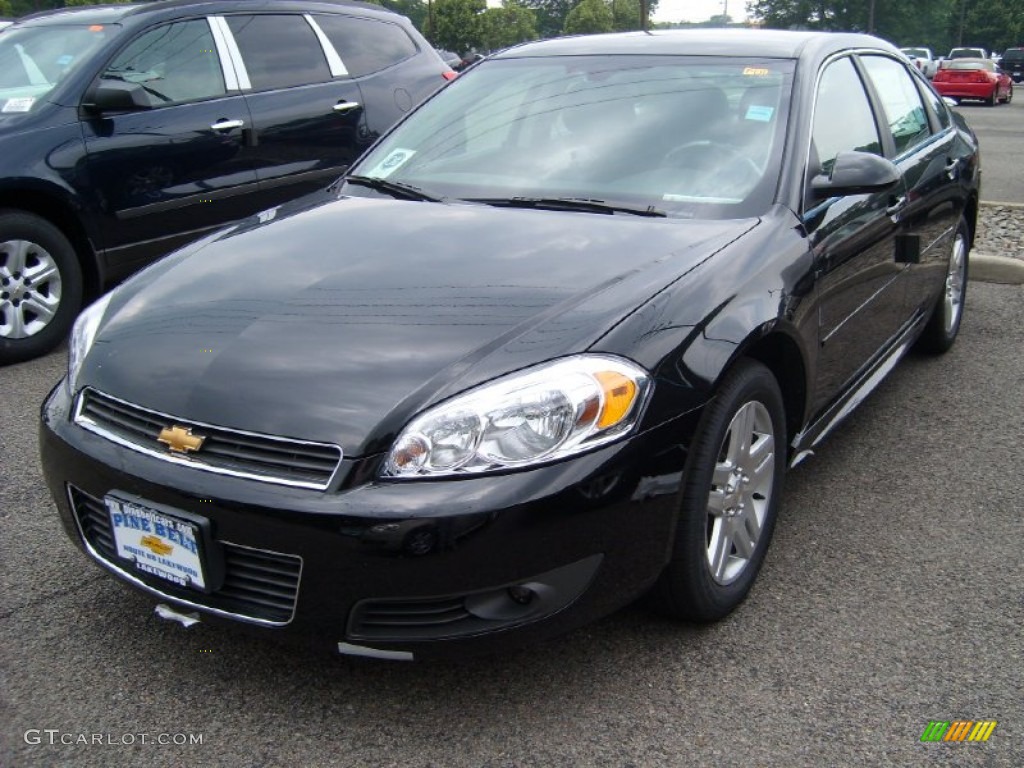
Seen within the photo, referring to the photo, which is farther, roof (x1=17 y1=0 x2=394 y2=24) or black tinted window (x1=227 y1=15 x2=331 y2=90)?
black tinted window (x1=227 y1=15 x2=331 y2=90)

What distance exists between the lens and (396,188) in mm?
3510

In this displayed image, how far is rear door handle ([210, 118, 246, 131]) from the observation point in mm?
5668

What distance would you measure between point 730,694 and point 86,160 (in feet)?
13.8

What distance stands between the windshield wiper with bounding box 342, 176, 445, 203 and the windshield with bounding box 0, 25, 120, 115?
2508mm

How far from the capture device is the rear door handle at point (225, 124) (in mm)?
5668

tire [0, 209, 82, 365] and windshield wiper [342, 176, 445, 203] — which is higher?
windshield wiper [342, 176, 445, 203]

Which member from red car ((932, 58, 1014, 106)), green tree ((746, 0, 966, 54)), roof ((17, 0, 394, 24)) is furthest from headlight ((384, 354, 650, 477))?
green tree ((746, 0, 966, 54))

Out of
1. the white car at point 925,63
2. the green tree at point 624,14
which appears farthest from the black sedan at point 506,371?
the green tree at point 624,14

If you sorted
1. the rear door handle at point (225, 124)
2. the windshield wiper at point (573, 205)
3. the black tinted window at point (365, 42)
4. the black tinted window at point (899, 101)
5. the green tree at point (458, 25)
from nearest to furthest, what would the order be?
the windshield wiper at point (573, 205) < the black tinted window at point (899, 101) < the rear door handle at point (225, 124) < the black tinted window at point (365, 42) < the green tree at point (458, 25)

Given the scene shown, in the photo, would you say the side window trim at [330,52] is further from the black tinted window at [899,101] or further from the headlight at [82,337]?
the headlight at [82,337]

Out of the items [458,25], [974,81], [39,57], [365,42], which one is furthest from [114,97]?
[458,25]

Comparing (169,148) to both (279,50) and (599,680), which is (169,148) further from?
(599,680)

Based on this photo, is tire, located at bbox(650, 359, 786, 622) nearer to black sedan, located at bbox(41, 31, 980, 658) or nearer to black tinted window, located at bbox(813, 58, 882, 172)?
black sedan, located at bbox(41, 31, 980, 658)

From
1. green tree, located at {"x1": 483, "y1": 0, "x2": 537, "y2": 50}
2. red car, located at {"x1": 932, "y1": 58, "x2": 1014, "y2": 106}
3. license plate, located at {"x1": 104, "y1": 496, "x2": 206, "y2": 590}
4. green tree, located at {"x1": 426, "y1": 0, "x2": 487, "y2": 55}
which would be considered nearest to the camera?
license plate, located at {"x1": 104, "y1": 496, "x2": 206, "y2": 590}
